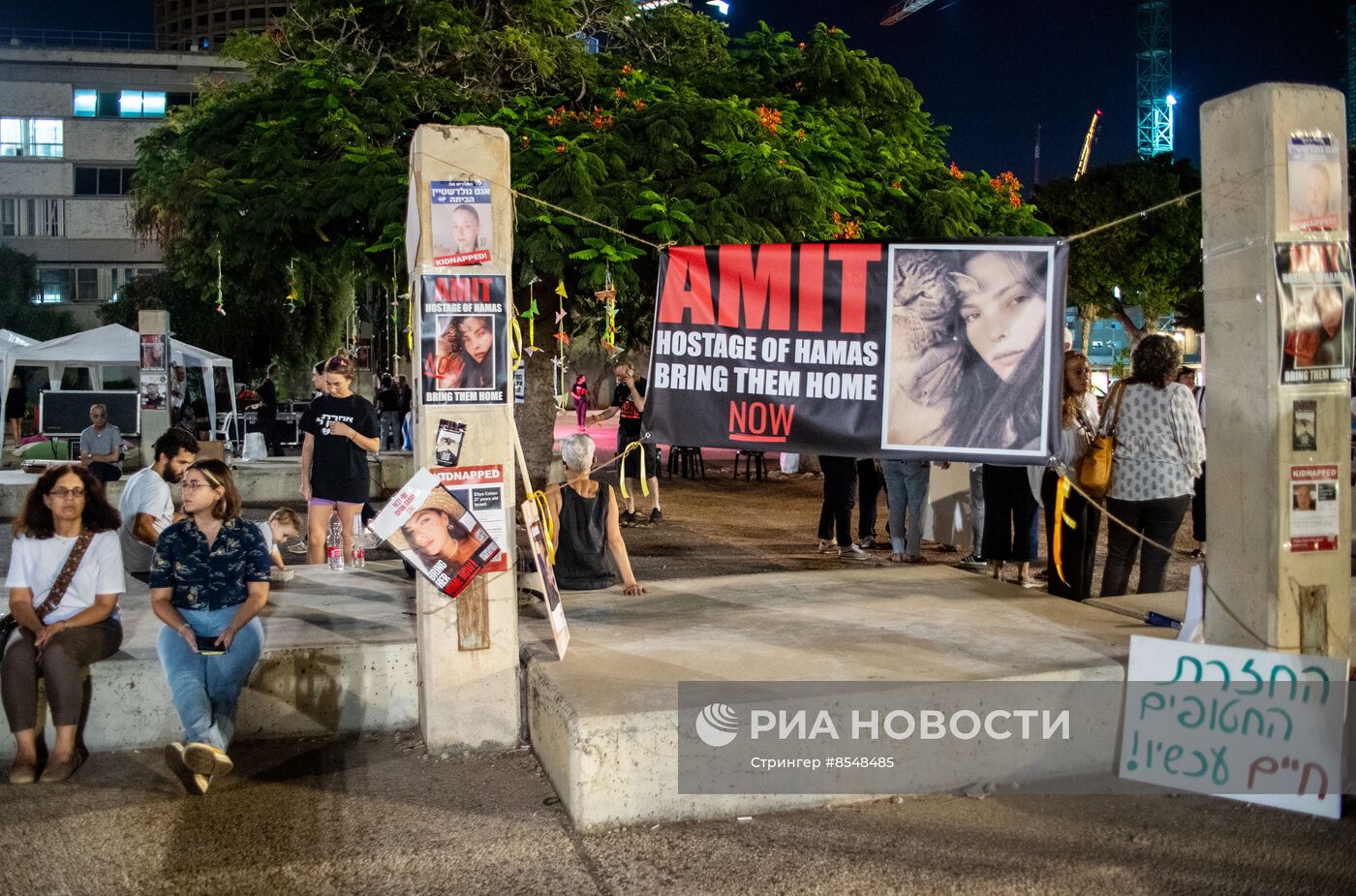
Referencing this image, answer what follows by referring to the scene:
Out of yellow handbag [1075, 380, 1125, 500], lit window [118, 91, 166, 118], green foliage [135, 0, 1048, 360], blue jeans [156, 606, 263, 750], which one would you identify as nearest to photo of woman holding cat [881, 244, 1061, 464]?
yellow handbag [1075, 380, 1125, 500]

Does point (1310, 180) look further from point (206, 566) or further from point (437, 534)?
point (206, 566)

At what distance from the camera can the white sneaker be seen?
10445 millimetres

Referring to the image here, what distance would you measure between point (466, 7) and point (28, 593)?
12877 mm

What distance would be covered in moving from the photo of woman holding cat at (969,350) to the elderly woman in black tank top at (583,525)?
2.01 m

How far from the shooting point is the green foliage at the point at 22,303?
1965 inches

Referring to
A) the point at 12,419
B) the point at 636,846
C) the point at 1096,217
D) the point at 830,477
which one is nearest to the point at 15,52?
the point at 12,419

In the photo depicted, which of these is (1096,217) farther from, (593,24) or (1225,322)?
(1225,322)

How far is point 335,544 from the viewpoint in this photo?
340 inches

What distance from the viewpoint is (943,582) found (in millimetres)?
7801

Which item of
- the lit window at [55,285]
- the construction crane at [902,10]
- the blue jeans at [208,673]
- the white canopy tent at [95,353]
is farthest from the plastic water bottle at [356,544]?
the construction crane at [902,10]

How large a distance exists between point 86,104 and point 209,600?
61947mm

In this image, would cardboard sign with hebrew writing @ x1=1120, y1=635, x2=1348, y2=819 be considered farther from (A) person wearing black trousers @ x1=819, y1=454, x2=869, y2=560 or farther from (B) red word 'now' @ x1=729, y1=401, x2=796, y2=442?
(A) person wearing black trousers @ x1=819, y1=454, x2=869, y2=560

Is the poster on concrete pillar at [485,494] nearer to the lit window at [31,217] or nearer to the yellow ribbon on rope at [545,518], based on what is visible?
the yellow ribbon on rope at [545,518]

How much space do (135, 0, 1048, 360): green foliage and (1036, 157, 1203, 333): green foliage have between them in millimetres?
25220
